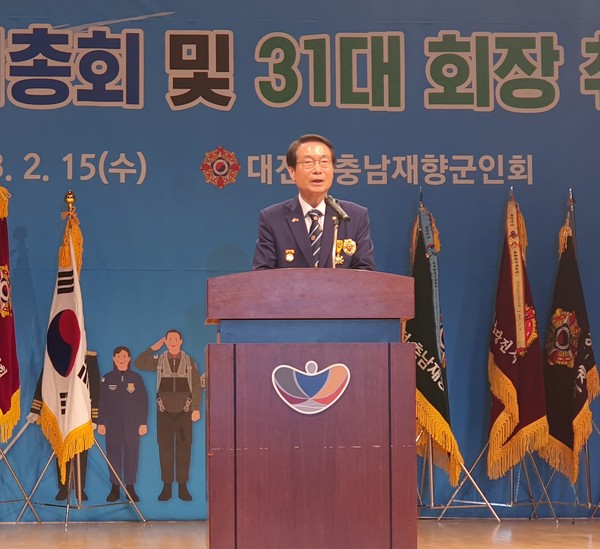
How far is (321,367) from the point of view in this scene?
2.62 m

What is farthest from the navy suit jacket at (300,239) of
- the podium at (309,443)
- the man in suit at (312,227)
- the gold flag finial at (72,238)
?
the gold flag finial at (72,238)

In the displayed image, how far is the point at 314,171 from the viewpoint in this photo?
335 centimetres

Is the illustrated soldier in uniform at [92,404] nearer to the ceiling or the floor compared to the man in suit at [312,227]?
nearer to the floor

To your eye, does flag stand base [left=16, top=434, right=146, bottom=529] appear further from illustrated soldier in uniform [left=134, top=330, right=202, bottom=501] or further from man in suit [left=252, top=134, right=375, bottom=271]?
man in suit [left=252, top=134, right=375, bottom=271]

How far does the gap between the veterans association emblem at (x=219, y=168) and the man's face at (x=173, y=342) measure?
0.99m

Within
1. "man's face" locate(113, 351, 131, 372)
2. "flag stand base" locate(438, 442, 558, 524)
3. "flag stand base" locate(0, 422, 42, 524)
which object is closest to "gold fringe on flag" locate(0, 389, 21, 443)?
"flag stand base" locate(0, 422, 42, 524)

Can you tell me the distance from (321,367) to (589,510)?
411 cm

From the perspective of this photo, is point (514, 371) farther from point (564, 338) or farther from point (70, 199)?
point (70, 199)

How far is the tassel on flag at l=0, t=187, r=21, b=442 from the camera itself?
560cm

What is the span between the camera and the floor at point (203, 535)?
5.12m

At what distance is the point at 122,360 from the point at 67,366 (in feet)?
1.33

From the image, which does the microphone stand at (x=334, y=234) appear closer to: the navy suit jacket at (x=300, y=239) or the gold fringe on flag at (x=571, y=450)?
the navy suit jacket at (x=300, y=239)

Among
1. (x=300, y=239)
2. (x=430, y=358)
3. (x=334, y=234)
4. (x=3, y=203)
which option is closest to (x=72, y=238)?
(x=3, y=203)

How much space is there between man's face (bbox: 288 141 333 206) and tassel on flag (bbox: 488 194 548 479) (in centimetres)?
281
